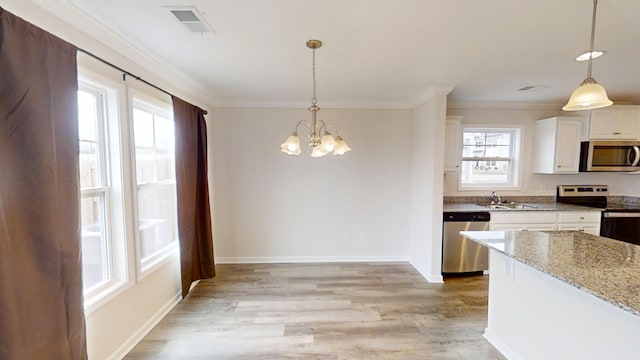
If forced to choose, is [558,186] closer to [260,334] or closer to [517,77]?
[517,77]

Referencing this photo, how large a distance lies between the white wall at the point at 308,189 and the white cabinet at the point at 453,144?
0.59 m

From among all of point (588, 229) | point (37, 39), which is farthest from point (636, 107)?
point (37, 39)

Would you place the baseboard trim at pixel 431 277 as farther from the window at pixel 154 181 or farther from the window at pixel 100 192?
the window at pixel 100 192

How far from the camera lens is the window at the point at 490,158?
179 inches

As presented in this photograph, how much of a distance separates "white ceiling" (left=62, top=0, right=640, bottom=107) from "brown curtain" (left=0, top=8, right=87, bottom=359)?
0.52 meters

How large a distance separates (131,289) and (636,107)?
6.49m

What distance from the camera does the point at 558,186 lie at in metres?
4.56

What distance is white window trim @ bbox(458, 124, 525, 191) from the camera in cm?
447

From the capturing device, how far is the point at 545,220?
3893 mm

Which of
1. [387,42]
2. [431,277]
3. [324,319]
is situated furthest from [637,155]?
[324,319]

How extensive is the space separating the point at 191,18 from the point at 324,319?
279 centimetres

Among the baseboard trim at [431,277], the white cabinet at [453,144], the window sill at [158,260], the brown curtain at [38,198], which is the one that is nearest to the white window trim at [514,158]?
the white cabinet at [453,144]

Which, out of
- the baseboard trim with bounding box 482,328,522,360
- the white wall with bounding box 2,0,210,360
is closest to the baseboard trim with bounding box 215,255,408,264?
the white wall with bounding box 2,0,210,360

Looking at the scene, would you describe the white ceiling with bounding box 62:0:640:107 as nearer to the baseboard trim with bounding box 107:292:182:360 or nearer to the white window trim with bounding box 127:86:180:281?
the white window trim with bounding box 127:86:180:281
